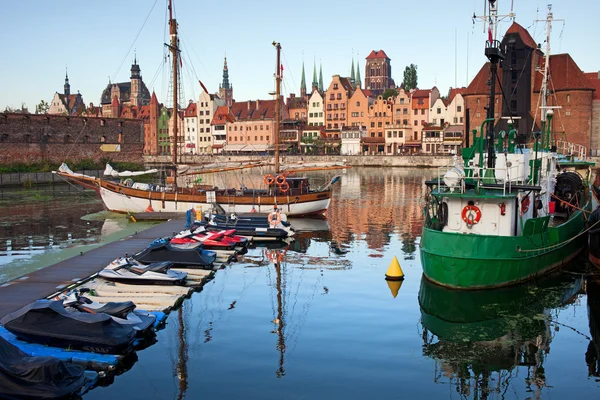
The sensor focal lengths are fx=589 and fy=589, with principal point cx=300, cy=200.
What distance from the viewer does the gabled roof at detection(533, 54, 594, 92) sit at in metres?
84.2

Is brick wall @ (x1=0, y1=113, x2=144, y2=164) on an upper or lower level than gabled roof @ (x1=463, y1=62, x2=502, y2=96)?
lower

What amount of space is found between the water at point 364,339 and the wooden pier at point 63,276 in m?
2.60

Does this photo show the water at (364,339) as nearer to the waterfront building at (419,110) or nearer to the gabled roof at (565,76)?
the gabled roof at (565,76)

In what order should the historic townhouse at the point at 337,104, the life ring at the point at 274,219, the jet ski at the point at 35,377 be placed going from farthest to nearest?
the historic townhouse at the point at 337,104 < the life ring at the point at 274,219 < the jet ski at the point at 35,377

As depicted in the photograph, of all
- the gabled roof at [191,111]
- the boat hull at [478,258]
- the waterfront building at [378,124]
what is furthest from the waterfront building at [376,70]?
the boat hull at [478,258]

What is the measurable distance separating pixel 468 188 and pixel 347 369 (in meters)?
10.8

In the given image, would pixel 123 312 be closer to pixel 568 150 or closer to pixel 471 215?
pixel 471 215

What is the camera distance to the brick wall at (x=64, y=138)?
73.1m

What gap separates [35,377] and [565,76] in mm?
87392

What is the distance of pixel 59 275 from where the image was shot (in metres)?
21.3

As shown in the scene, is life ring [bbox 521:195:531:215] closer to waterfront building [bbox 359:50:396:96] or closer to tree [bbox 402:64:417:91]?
tree [bbox 402:64:417:91]

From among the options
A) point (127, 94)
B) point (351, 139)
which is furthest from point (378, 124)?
point (127, 94)

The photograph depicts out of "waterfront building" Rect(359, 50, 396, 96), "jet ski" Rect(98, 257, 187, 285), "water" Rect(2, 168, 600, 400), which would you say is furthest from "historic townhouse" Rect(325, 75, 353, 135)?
"jet ski" Rect(98, 257, 187, 285)

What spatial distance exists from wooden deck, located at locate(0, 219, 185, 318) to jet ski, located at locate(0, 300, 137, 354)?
228 cm
